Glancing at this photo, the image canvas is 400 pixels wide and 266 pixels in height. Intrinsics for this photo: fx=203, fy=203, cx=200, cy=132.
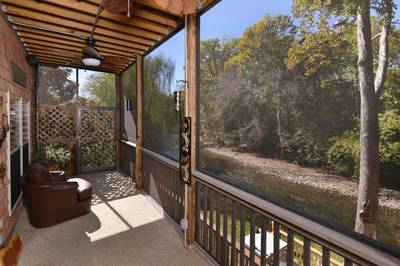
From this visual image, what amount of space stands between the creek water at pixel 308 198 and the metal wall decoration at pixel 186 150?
16.9 inches

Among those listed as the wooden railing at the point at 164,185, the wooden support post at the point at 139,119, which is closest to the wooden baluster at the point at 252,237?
the wooden railing at the point at 164,185

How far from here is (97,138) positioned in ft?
17.9

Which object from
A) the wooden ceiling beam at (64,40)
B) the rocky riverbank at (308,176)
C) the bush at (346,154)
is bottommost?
the rocky riverbank at (308,176)

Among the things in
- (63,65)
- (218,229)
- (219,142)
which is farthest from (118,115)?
(218,229)

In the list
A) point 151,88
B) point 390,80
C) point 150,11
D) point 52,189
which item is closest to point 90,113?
point 151,88

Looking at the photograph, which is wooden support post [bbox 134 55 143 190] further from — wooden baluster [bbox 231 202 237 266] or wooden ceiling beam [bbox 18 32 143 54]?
wooden baluster [bbox 231 202 237 266]

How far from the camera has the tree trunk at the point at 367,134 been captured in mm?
1009

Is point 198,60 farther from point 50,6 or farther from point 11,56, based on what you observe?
point 11,56

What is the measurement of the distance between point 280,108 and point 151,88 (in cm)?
277

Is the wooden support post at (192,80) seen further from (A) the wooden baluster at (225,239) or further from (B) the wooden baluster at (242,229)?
(B) the wooden baluster at (242,229)

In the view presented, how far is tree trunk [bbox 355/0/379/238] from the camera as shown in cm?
101

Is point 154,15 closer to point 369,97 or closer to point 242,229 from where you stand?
point 369,97

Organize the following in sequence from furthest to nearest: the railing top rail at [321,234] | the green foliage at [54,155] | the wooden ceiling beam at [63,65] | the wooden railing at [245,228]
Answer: the wooden ceiling beam at [63,65] → the green foliage at [54,155] → the wooden railing at [245,228] → the railing top rail at [321,234]

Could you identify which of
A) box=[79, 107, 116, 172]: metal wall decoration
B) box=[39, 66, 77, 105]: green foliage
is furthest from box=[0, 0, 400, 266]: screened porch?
box=[79, 107, 116, 172]: metal wall decoration
